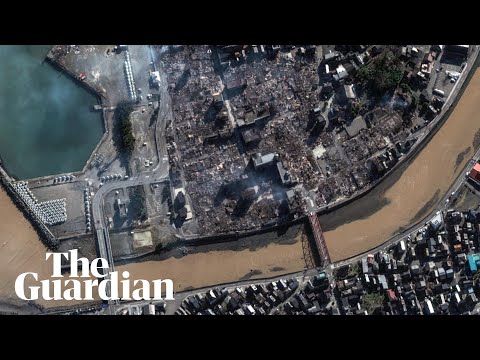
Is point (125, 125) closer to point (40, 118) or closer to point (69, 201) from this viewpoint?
point (40, 118)

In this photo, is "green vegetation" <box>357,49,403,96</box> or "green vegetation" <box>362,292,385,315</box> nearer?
"green vegetation" <box>362,292,385,315</box>

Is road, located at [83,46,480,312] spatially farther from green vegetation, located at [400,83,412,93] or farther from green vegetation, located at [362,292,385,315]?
green vegetation, located at [400,83,412,93]

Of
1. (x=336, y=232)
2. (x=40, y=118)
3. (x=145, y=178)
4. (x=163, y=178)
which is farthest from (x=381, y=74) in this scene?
(x=40, y=118)

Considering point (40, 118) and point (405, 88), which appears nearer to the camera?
point (40, 118)

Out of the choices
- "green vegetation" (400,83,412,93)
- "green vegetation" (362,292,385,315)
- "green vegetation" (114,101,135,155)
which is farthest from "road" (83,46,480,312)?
"green vegetation" (400,83,412,93)

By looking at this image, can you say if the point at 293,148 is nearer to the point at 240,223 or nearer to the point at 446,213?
the point at 240,223

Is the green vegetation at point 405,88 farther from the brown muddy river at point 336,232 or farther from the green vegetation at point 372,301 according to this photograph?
the green vegetation at point 372,301

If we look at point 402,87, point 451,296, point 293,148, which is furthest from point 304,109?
point 451,296
